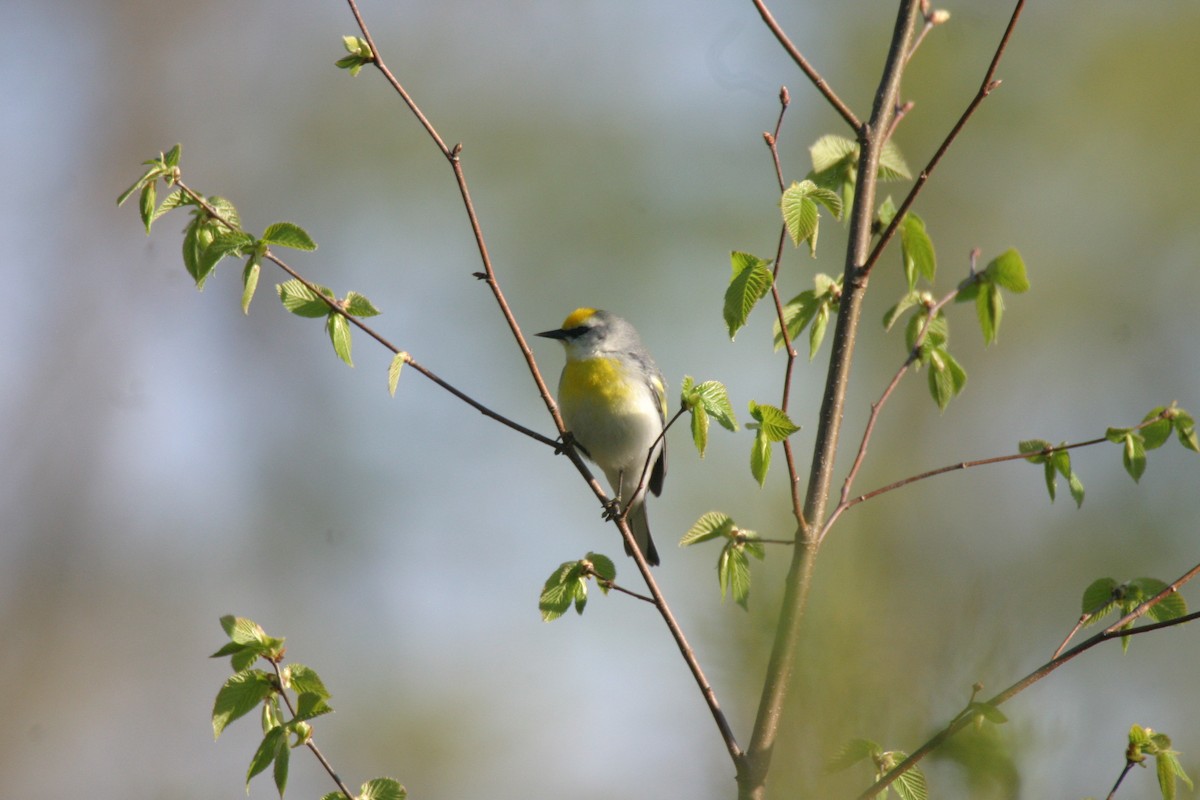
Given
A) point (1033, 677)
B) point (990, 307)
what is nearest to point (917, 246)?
point (990, 307)

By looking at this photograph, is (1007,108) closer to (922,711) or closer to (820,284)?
(820,284)

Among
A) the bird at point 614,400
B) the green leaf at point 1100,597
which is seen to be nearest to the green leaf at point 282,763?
the green leaf at point 1100,597

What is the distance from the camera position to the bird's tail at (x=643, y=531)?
5.57 metres

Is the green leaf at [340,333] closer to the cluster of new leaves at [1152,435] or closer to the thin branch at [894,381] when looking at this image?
the thin branch at [894,381]

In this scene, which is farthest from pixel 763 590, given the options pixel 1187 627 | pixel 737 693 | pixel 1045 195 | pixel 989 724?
pixel 1045 195

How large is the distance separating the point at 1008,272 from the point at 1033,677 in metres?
0.79

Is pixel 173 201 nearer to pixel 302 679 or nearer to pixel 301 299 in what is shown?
pixel 301 299

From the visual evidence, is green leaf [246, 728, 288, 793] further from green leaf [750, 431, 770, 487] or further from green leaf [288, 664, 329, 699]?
green leaf [750, 431, 770, 487]

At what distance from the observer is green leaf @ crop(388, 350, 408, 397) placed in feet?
8.19

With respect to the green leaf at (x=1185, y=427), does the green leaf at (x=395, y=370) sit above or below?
above

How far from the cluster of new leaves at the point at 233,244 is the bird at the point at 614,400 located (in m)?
2.39

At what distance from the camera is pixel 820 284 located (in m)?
2.59

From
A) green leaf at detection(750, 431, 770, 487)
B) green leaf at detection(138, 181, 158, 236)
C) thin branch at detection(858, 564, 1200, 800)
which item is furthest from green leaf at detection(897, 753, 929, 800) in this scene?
green leaf at detection(138, 181, 158, 236)

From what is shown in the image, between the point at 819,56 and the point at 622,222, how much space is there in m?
3.69
